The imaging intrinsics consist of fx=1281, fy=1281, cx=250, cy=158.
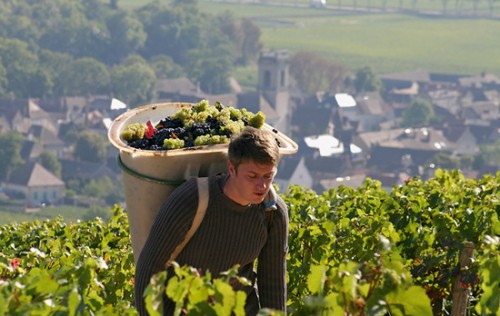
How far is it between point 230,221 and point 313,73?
134m

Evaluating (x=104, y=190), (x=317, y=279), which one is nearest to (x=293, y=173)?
(x=104, y=190)

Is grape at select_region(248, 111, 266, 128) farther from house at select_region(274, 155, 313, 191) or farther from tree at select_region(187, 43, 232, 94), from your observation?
tree at select_region(187, 43, 232, 94)

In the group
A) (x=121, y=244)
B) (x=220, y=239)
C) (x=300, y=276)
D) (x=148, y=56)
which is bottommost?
(x=148, y=56)

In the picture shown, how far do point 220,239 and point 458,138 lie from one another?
4368 inches

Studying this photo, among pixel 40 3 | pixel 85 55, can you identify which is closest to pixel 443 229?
pixel 85 55

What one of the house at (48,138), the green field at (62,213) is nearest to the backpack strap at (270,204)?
the green field at (62,213)

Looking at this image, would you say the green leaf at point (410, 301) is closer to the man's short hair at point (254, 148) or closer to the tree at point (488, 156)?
the man's short hair at point (254, 148)

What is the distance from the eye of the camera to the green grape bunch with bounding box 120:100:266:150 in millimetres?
4070

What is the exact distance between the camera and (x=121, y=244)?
691cm

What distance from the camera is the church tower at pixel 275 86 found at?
12662cm

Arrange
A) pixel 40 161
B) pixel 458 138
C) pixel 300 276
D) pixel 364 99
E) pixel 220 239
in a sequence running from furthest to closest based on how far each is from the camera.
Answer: pixel 364 99
pixel 458 138
pixel 40 161
pixel 300 276
pixel 220 239

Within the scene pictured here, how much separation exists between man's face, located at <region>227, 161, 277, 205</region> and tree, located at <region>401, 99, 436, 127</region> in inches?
4704

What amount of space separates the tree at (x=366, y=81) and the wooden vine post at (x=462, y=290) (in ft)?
425

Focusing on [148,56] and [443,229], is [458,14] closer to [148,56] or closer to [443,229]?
[148,56]
